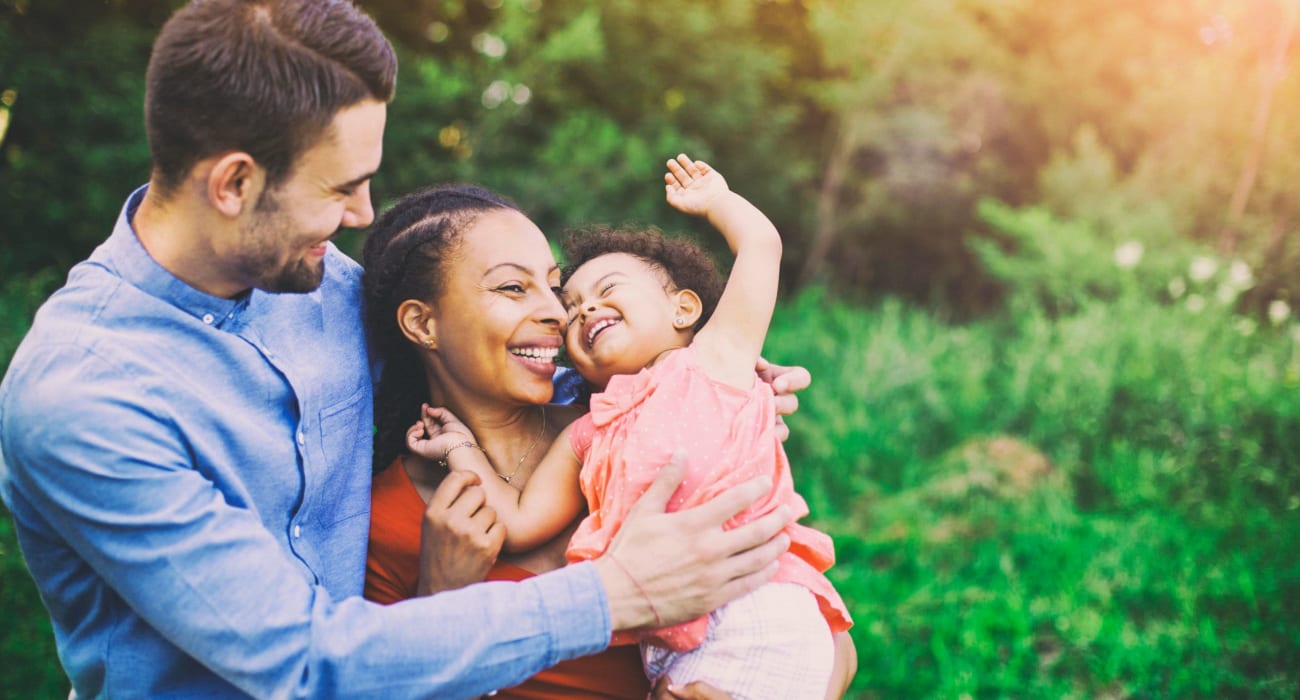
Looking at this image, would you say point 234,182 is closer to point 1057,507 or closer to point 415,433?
point 415,433

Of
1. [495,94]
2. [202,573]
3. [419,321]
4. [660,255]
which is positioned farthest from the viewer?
[495,94]

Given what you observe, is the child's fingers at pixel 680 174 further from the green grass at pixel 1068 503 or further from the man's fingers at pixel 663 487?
the green grass at pixel 1068 503

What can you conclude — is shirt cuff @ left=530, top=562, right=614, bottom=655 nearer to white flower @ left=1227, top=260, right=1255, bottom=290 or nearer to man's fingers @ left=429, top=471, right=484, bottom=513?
man's fingers @ left=429, top=471, right=484, bottom=513

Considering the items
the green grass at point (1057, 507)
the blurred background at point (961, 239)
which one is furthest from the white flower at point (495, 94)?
the green grass at point (1057, 507)

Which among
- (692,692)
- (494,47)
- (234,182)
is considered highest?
(234,182)

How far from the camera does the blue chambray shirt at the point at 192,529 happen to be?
144cm

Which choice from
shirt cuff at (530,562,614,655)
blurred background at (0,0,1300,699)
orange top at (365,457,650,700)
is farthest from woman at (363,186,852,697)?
blurred background at (0,0,1300,699)

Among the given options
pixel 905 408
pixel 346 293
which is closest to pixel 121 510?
pixel 346 293

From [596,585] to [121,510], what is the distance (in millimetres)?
759

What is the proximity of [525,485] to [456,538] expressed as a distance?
0.28 m

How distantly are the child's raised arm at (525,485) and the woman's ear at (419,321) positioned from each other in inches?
7.1

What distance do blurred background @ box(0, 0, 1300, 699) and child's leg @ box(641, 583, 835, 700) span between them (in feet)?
7.36

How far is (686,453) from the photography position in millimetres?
1903

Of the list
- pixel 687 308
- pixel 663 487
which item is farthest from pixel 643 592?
pixel 687 308
